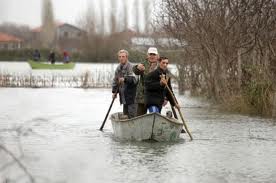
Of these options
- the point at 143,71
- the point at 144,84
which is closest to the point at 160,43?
the point at 143,71

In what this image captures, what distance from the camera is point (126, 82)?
17.7 metres

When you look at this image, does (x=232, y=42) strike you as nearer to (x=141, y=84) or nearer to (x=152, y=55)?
(x=141, y=84)

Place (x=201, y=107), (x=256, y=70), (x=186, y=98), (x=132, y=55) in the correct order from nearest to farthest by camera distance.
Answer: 1. (x=256, y=70)
2. (x=201, y=107)
3. (x=186, y=98)
4. (x=132, y=55)

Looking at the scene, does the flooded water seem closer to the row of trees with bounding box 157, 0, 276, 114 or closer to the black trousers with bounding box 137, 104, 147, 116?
the black trousers with bounding box 137, 104, 147, 116

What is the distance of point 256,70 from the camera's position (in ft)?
85.5

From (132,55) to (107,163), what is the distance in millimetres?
27017

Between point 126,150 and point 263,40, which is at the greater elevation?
point 263,40

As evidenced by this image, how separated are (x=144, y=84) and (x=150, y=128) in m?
0.94

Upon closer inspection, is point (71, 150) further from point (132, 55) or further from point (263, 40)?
point (132, 55)

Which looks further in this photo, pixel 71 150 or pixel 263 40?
pixel 263 40

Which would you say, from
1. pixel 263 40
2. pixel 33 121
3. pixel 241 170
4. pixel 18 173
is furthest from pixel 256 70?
pixel 18 173

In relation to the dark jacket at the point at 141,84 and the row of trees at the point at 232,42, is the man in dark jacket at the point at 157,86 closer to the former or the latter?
the dark jacket at the point at 141,84

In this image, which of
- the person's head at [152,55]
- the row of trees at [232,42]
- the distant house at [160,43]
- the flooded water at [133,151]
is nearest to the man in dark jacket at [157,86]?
the person's head at [152,55]

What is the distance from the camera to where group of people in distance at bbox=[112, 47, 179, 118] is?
54.1 ft
